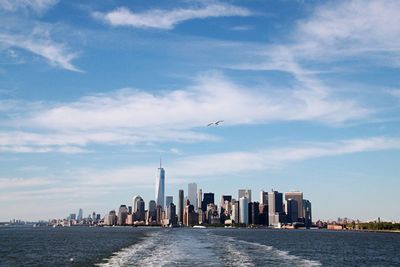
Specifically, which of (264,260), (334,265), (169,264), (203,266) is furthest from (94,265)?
(334,265)

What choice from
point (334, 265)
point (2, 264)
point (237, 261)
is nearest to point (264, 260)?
point (237, 261)

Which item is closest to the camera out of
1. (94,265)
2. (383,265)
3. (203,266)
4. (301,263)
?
(203,266)

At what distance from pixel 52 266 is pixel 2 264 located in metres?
8.90

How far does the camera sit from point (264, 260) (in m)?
77.8

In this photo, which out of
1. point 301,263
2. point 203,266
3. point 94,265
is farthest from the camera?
Result: point 301,263

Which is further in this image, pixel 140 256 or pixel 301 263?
pixel 140 256

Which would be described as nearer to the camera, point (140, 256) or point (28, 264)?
point (28, 264)

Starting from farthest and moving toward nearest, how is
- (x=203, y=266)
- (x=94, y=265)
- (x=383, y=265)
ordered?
(x=383, y=265), (x=94, y=265), (x=203, y=266)

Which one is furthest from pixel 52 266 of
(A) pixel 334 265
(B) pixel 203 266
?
(A) pixel 334 265

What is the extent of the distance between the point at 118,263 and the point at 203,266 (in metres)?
13.7

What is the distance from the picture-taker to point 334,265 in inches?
3076

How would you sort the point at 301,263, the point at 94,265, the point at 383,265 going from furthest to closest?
the point at 383,265 → the point at 301,263 → the point at 94,265

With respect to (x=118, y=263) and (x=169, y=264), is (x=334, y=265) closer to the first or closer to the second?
(x=169, y=264)

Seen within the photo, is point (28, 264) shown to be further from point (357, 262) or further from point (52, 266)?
point (357, 262)
